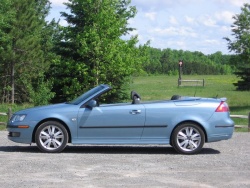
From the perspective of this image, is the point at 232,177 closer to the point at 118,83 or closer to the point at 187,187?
the point at 187,187

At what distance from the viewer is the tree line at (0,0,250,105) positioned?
39.9 metres

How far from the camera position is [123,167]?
30.5 feet

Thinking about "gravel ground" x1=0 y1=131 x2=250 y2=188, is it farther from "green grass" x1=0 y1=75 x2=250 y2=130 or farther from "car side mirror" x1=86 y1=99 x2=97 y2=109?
"green grass" x1=0 y1=75 x2=250 y2=130

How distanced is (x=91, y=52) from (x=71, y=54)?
218cm

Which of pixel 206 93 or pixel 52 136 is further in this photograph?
pixel 206 93

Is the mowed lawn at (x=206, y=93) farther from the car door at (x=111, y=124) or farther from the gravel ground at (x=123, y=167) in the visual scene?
the car door at (x=111, y=124)

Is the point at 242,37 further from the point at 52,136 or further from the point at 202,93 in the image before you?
the point at 52,136

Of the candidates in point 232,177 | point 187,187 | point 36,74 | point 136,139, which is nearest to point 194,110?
point 136,139

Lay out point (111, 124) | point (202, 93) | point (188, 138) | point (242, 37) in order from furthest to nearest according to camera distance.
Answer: point (202, 93)
point (242, 37)
point (188, 138)
point (111, 124)

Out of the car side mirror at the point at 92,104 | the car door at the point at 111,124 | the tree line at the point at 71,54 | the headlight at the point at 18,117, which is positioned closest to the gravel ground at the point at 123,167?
the car door at the point at 111,124

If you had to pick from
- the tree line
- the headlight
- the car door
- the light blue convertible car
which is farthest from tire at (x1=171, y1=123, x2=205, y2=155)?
the tree line

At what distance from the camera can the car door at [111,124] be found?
36.5 feet

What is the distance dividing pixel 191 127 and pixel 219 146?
1.81 meters

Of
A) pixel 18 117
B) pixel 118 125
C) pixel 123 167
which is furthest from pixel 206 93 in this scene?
pixel 123 167
